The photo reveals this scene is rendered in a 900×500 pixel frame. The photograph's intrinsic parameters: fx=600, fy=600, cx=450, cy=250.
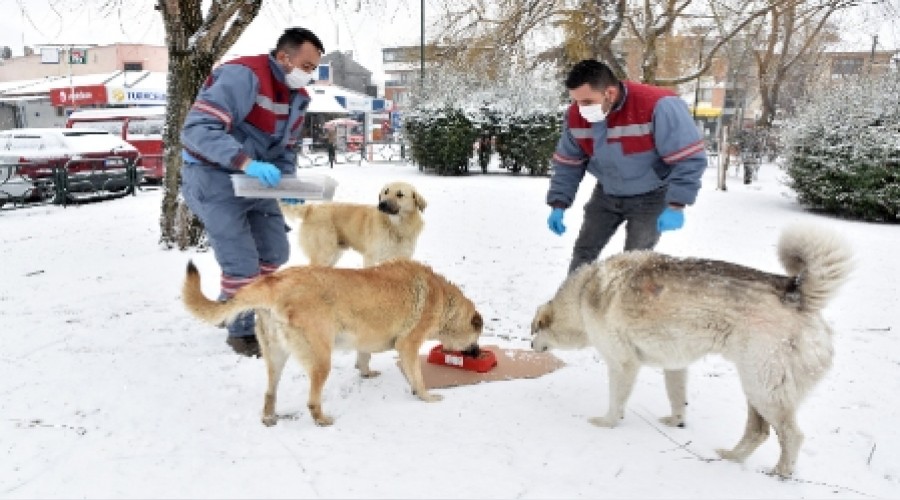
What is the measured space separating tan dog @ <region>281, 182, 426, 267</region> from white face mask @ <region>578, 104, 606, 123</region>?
2660 millimetres

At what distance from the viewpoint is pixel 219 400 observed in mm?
3725

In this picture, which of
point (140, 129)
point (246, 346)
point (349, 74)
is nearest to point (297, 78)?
point (246, 346)

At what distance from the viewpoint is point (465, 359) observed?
172 inches

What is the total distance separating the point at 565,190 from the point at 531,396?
173cm

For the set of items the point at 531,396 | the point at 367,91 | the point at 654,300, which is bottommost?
the point at 531,396

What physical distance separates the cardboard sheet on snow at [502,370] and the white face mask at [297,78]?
2.23m

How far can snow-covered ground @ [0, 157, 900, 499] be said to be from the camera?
291 centimetres

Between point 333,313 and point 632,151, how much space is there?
2293mm

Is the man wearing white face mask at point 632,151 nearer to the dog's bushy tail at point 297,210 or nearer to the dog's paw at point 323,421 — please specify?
the dog's paw at point 323,421

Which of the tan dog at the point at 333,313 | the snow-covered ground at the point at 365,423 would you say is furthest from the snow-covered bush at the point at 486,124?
the tan dog at the point at 333,313

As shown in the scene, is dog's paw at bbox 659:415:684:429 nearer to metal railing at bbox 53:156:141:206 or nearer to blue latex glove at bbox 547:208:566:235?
blue latex glove at bbox 547:208:566:235

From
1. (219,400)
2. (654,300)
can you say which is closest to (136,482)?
(219,400)

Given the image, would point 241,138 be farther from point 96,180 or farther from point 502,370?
point 96,180

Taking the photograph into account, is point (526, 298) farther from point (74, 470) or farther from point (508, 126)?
point (508, 126)
